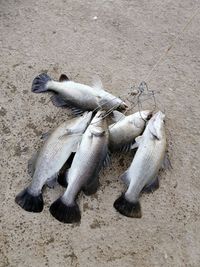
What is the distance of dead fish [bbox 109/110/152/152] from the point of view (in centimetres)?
339

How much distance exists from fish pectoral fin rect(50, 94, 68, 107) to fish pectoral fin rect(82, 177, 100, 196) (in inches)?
29.9

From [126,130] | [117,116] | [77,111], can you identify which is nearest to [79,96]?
[77,111]

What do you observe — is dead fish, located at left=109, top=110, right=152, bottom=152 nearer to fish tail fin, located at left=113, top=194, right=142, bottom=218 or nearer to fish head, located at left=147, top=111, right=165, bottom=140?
fish head, located at left=147, top=111, right=165, bottom=140

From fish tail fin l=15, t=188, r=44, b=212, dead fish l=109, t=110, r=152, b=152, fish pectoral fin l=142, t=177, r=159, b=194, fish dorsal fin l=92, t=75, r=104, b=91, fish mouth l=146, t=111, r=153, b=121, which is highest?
fish mouth l=146, t=111, r=153, b=121

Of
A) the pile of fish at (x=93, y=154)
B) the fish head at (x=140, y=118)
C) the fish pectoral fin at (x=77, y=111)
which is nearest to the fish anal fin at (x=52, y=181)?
the pile of fish at (x=93, y=154)

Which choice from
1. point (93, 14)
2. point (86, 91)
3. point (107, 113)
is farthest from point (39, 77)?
point (93, 14)

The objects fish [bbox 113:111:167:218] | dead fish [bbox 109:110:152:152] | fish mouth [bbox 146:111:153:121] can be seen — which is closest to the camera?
fish [bbox 113:111:167:218]

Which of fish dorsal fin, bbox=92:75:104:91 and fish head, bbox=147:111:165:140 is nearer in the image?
fish head, bbox=147:111:165:140

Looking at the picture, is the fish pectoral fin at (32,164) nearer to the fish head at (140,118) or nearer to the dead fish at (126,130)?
the dead fish at (126,130)

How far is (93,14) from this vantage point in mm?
4441

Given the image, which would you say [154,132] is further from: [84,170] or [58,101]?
[58,101]

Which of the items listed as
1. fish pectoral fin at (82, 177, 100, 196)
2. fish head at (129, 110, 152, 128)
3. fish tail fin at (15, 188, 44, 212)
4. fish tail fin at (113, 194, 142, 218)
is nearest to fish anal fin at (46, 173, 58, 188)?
fish tail fin at (15, 188, 44, 212)

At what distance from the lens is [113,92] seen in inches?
152

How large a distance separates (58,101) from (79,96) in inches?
7.6
